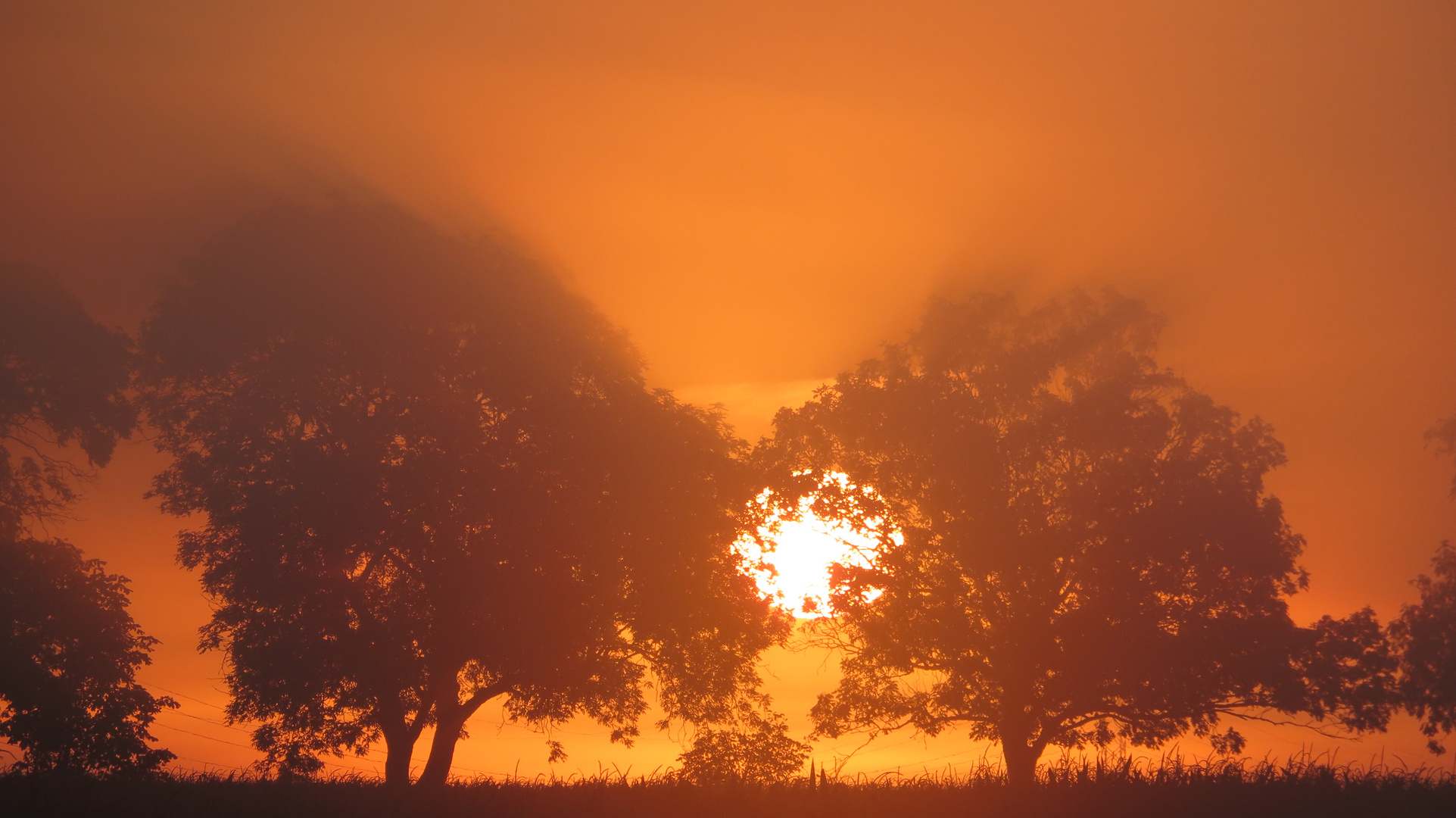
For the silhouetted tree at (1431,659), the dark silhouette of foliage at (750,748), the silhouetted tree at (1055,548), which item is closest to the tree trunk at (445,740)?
the dark silhouette of foliage at (750,748)

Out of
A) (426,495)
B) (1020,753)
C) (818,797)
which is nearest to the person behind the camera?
(818,797)

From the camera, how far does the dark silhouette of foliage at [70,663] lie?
20.9 meters

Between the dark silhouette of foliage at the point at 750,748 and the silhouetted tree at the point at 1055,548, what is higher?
the silhouetted tree at the point at 1055,548

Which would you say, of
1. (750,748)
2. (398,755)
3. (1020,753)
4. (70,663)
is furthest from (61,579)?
(1020,753)

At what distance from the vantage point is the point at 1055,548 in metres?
23.4

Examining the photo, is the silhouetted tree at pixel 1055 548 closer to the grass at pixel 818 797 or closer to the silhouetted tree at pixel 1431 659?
the silhouetted tree at pixel 1431 659

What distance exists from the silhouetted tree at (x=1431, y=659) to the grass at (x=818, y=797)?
63.1 ft

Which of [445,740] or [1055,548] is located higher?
[1055,548]

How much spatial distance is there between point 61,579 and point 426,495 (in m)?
11.4

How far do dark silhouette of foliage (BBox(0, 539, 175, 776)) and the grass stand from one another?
15.6m

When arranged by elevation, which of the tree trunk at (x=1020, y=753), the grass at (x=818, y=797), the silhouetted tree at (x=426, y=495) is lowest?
the tree trunk at (x=1020, y=753)

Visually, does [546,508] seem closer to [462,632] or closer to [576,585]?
[576,585]

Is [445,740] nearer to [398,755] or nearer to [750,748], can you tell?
[398,755]

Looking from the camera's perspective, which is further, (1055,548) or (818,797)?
(1055,548)
